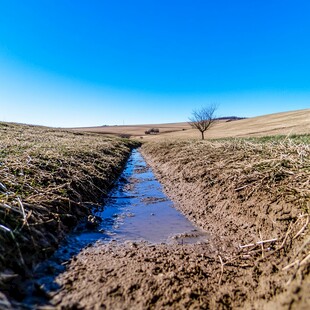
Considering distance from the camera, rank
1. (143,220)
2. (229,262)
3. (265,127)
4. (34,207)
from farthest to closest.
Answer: (265,127)
(143,220)
(34,207)
(229,262)

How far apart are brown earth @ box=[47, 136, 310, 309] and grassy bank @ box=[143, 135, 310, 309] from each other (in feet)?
0.04

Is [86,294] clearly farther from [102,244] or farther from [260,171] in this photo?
[260,171]

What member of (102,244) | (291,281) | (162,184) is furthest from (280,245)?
(162,184)

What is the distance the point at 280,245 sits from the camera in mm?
3520

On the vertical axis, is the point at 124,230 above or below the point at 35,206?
below

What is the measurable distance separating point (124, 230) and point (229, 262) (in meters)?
2.42

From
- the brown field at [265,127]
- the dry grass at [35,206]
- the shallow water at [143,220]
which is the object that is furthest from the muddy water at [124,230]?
the brown field at [265,127]

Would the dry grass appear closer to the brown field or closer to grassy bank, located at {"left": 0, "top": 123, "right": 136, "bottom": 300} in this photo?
grassy bank, located at {"left": 0, "top": 123, "right": 136, "bottom": 300}

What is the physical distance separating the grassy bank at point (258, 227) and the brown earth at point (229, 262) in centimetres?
1

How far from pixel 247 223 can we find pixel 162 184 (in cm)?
573

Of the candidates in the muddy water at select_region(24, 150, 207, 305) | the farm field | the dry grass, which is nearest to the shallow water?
the muddy water at select_region(24, 150, 207, 305)

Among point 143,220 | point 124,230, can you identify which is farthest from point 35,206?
point 143,220

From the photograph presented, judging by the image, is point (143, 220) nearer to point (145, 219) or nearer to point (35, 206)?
point (145, 219)

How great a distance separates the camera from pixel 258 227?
4.38 m
